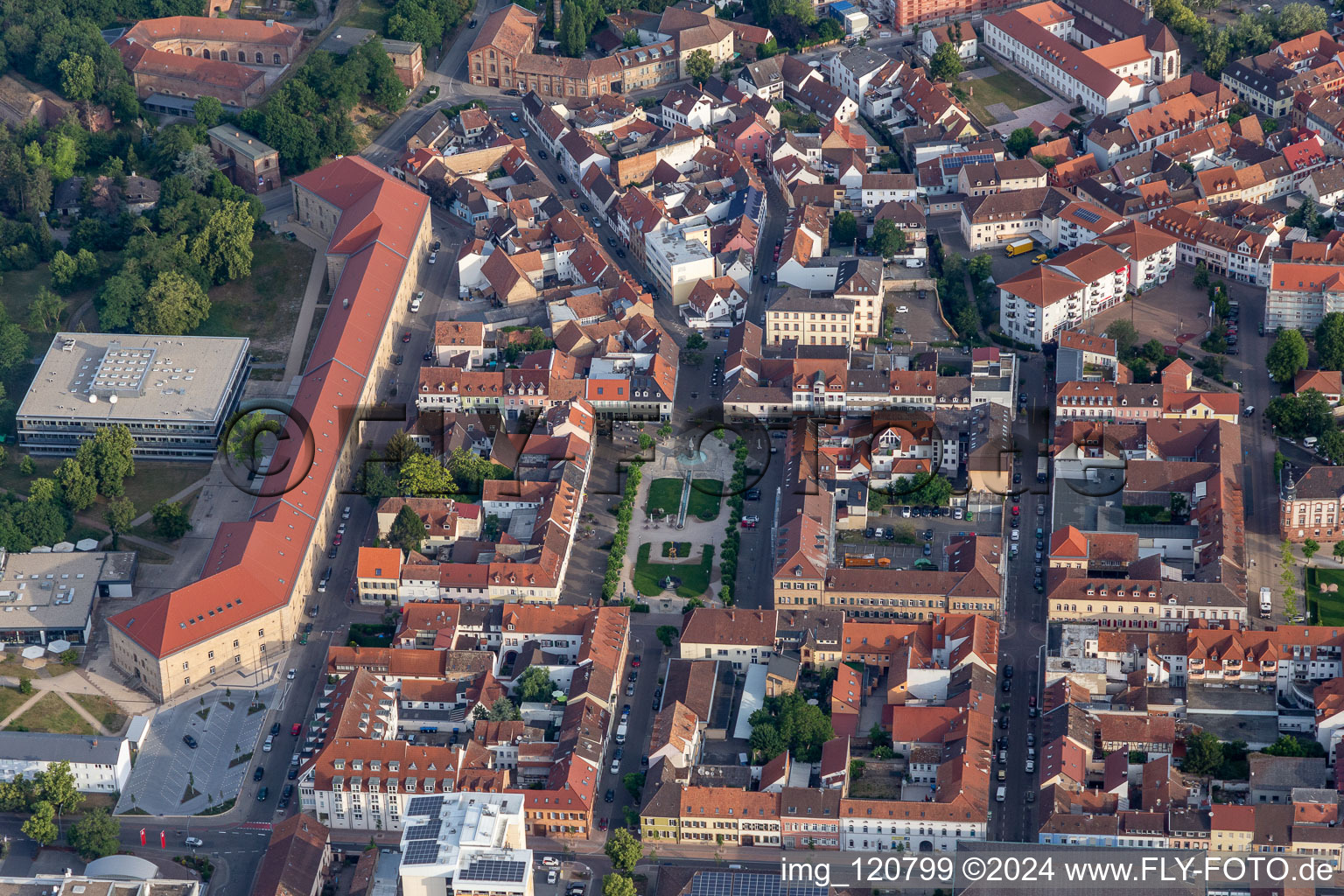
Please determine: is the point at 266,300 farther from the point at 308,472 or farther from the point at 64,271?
the point at 308,472

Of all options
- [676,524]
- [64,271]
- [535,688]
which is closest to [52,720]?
[535,688]

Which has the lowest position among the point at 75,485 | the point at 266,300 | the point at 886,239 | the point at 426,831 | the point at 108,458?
the point at 426,831

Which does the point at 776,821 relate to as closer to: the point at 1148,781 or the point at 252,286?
the point at 1148,781

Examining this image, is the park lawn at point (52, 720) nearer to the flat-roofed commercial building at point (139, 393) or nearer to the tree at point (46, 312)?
the flat-roofed commercial building at point (139, 393)

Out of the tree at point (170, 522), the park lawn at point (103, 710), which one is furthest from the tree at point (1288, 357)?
the park lawn at point (103, 710)

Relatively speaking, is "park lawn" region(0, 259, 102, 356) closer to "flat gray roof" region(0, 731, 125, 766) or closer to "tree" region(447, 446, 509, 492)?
"tree" region(447, 446, 509, 492)

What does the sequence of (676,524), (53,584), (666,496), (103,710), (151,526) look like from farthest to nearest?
(151,526), (666,496), (676,524), (53,584), (103,710)
